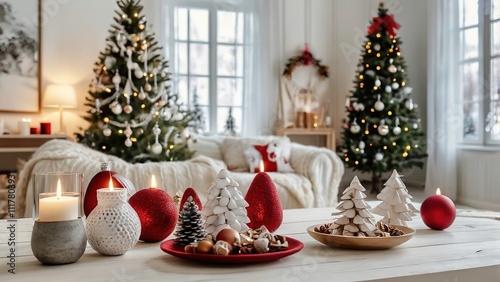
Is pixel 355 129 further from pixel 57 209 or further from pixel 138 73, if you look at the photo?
pixel 57 209

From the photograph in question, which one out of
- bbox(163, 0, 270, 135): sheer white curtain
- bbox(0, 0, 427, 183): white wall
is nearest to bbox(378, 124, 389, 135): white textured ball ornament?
bbox(0, 0, 427, 183): white wall

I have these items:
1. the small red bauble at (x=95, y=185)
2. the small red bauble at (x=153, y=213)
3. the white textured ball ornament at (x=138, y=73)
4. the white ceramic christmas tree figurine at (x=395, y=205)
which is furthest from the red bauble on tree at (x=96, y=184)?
the white textured ball ornament at (x=138, y=73)

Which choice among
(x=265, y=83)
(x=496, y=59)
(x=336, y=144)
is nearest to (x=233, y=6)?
(x=265, y=83)

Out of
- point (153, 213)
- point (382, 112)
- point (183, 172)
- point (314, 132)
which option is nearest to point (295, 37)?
point (314, 132)

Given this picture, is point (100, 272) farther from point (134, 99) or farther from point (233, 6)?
point (233, 6)

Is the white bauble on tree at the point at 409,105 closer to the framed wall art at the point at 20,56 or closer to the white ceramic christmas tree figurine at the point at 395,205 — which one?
the framed wall art at the point at 20,56

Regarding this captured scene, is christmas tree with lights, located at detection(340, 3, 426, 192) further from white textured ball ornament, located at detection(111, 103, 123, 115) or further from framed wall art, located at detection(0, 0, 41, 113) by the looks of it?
framed wall art, located at detection(0, 0, 41, 113)

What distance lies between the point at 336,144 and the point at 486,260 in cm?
530

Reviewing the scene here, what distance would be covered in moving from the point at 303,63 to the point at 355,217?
505 cm

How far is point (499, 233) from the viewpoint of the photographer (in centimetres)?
136

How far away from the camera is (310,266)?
39.3 inches

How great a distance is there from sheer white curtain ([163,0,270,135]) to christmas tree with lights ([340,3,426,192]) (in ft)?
3.67

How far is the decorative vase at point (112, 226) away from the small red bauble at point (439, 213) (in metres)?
0.80

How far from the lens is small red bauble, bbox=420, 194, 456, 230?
137 cm
